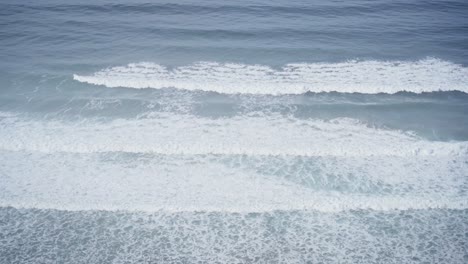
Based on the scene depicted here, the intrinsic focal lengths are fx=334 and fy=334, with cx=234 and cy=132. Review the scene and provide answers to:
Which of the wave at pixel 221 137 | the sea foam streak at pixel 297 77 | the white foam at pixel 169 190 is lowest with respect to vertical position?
the white foam at pixel 169 190

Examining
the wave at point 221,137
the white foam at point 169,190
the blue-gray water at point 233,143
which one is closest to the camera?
the blue-gray water at point 233,143

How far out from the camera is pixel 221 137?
9422 millimetres

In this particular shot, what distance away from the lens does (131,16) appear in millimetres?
18156

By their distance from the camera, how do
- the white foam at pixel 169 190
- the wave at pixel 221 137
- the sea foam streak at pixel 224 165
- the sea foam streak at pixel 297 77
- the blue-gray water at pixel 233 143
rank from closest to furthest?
the blue-gray water at pixel 233 143
the white foam at pixel 169 190
the sea foam streak at pixel 224 165
the wave at pixel 221 137
the sea foam streak at pixel 297 77

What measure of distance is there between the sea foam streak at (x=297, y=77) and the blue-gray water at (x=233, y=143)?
0.26ft

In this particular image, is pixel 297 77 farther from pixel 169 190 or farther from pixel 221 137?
pixel 169 190


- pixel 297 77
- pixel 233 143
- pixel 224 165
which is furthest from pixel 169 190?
pixel 297 77

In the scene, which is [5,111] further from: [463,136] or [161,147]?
[463,136]

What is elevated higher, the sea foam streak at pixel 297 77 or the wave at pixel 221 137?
the sea foam streak at pixel 297 77

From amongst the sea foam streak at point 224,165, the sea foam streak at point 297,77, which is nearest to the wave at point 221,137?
the sea foam streak at point 224,165

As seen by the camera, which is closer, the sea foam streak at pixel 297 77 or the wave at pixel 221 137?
the wave at pixel 221 137

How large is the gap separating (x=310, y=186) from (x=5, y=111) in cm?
966

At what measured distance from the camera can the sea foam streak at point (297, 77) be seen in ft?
38.8

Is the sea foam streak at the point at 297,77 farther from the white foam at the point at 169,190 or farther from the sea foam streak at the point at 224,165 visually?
the white foam at the point at 169,190
